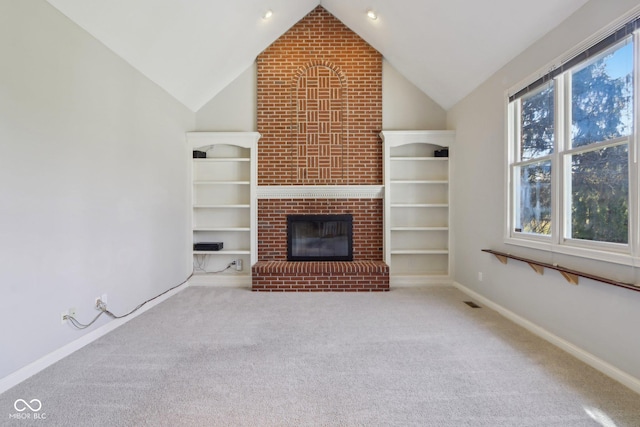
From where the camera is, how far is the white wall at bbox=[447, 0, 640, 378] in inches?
72.9

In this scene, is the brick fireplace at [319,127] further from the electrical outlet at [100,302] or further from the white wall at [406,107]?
the electrical outlet at [100,302]

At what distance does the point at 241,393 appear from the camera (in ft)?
5.65

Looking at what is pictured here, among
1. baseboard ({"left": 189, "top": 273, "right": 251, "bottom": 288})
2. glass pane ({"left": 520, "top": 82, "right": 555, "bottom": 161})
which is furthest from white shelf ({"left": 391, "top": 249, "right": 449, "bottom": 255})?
baseboard ({"left": 189, "top": 273, "right": 251, "bottom": 288})

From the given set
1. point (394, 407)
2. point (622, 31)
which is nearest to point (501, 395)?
point (394, 407)

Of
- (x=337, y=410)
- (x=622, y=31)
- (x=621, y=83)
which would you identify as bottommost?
(x=337, y=410)

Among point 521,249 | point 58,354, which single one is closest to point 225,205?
point 58,354

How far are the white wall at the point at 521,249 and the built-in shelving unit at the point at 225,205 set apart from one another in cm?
293

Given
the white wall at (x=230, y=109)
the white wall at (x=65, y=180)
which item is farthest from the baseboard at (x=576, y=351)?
the white wall at (x=230, y=109)

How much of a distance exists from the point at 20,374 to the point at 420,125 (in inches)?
192

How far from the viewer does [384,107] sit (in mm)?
4398

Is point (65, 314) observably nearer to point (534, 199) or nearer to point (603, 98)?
point (534, 199)

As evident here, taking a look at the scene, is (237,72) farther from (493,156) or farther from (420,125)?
(493,156)

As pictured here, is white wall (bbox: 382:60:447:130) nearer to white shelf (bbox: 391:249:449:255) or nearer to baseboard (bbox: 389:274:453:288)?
white shelf (bbox: 391:249:449:255)

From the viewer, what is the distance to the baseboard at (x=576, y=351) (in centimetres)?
177
